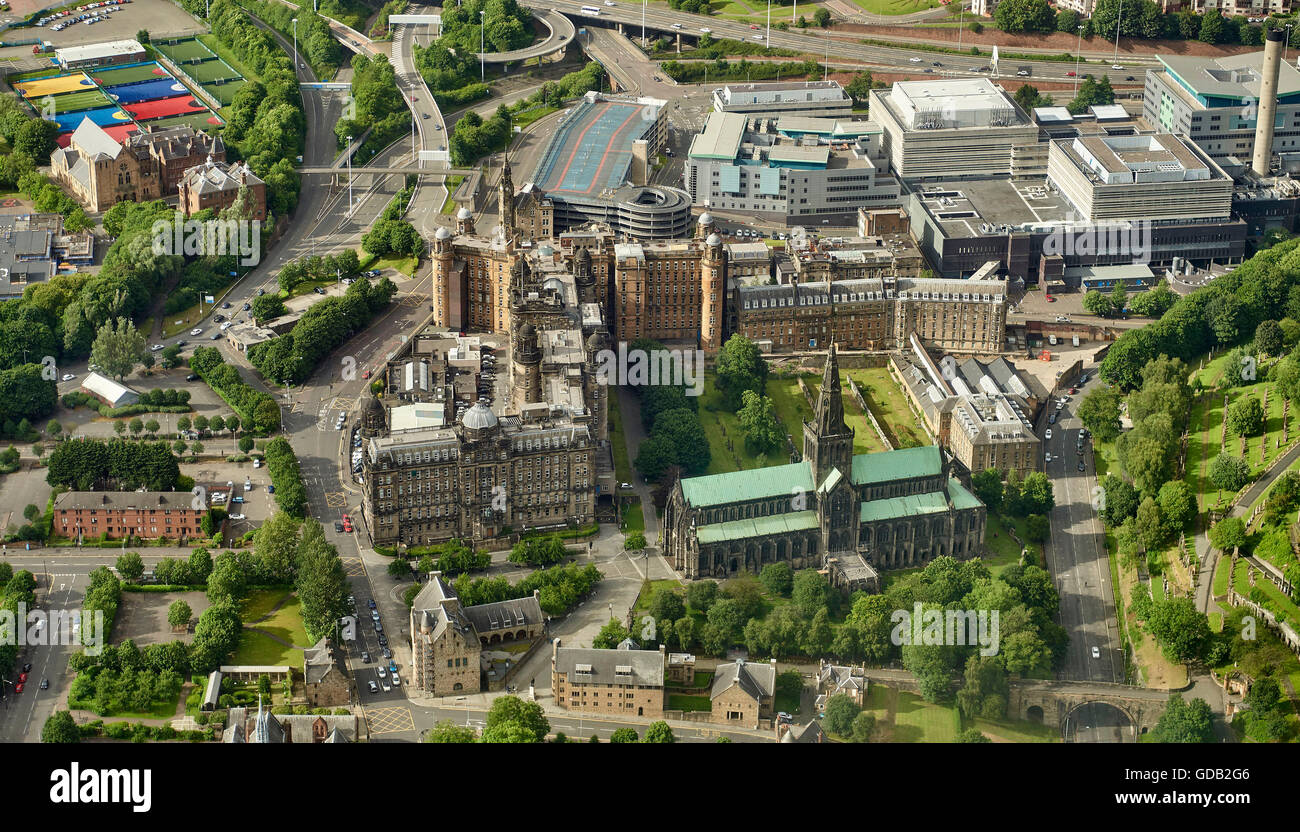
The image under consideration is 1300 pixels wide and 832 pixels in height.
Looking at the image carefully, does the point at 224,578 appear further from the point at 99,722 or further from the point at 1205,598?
the point at 1205,598

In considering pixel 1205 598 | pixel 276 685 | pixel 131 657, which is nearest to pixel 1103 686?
pixel 1205 598

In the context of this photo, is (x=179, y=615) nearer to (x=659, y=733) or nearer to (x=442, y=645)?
(x=442, y=645)

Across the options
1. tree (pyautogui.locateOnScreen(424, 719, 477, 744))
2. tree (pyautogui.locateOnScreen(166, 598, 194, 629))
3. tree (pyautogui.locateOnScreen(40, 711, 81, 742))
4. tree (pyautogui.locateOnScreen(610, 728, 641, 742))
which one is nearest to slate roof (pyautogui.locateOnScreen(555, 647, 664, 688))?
tree (pyautogui.locateOnScreen(610, 728, 641, 742))

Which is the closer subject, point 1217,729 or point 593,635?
point 1217,729

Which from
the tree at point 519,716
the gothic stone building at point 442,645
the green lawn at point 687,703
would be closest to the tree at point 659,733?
the green lawn at point 687,703

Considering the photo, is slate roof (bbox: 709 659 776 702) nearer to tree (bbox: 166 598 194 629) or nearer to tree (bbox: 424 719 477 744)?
tree (bbox: 424 719 477 744)

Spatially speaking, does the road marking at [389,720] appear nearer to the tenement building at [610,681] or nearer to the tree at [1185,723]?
the tenement building at [610,681]
